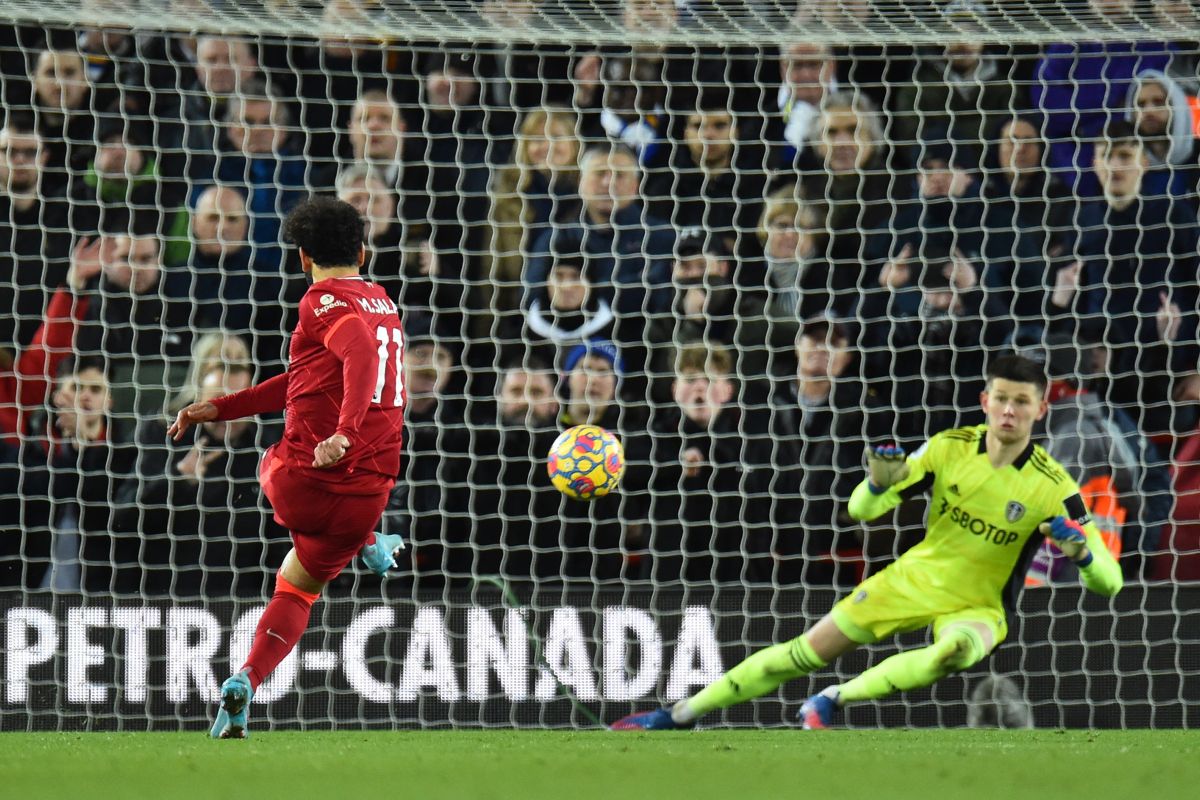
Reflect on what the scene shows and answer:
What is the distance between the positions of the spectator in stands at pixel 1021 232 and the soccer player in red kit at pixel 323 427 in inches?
117

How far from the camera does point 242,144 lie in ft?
22.1

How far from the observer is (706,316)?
6.42m

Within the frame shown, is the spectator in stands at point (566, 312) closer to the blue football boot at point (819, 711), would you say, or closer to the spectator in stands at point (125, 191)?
the spectator in stands at point (125, 191)

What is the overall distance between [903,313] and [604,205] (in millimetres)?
→ 1251

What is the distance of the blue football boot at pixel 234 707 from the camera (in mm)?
4367

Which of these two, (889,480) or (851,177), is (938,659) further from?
(851,177)

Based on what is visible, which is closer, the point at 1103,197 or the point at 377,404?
the point at 377,404

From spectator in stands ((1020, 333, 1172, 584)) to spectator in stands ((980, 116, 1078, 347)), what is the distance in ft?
0.94

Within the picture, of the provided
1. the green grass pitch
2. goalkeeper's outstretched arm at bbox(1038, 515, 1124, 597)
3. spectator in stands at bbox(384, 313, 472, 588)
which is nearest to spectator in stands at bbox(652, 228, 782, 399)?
spectator in stands at bbox(384, 313, 472, 588)

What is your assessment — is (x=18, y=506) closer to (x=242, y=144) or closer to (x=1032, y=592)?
(x=242, y=144)

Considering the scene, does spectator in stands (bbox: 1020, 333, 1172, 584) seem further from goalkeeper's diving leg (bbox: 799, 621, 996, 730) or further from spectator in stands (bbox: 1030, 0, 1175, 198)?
goalkeeper's diving leg (bbox: 799, 621, 996, 730)

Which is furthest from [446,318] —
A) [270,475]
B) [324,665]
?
[270,475]

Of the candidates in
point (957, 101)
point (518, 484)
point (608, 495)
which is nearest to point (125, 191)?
point (518, 484)

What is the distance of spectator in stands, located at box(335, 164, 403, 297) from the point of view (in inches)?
256
